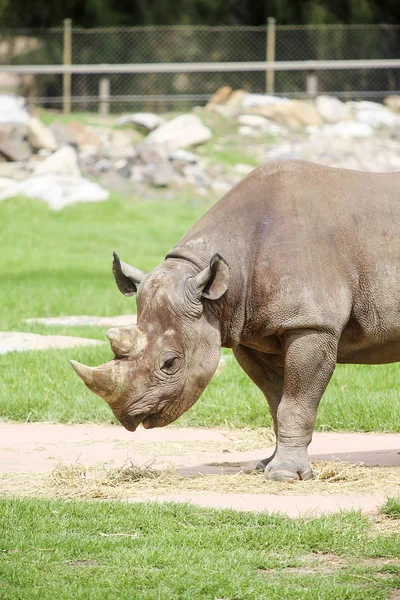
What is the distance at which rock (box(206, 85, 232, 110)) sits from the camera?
28562 mm

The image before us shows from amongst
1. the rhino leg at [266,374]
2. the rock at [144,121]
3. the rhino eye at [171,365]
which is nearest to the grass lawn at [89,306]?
the rhino leg at [266,374]

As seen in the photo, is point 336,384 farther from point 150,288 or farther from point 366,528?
point 366,528

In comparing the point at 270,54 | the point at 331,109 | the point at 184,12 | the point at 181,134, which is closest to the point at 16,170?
the point at 181,134

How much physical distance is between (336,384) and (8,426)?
3002mm

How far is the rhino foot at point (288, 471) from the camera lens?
7176mm

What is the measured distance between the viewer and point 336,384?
1034cm

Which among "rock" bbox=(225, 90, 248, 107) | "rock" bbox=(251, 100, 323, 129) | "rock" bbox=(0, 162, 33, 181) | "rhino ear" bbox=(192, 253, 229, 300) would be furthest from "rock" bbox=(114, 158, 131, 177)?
"rhino ear" bbox=(192, 253, 229, 300)

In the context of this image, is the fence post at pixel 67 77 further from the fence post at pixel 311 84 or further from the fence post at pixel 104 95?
the fence post at pixel 311 84

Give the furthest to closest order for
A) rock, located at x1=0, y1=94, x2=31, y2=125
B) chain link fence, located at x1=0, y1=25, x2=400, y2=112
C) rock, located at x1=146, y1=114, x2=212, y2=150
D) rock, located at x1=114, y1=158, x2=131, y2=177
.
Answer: chain link fence, located at x1=0, y1=25, x2=400, y2=112, rock, located at x1=0, y1=94, x2=31, y2=125, rock, located at x1=146, y1=114, x2=212, y2=150, rock, located at x1=114, y1=158, x2=131, y2=177

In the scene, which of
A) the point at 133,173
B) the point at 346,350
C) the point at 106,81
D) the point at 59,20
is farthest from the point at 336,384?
the point at 59,20

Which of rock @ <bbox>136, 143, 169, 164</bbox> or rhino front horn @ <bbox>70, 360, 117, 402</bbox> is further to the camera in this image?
rock @ <bbox>136, 143, 169, 164</bbox>

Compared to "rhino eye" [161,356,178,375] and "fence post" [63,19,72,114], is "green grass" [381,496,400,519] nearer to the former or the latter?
"rhino eye" [161,356,178,375]

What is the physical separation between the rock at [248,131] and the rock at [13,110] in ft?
16.2

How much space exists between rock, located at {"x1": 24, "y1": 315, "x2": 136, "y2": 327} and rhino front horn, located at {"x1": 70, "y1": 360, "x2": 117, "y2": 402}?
6.18 m
